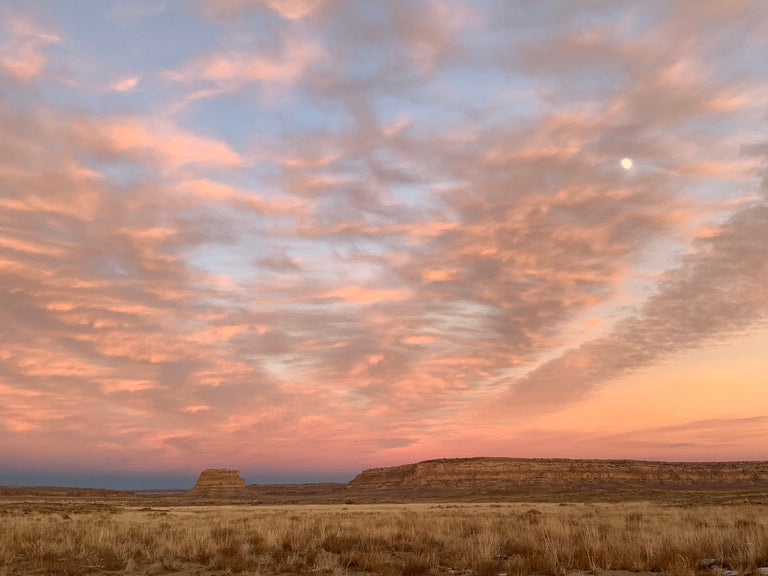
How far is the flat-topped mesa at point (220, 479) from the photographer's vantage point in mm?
185500

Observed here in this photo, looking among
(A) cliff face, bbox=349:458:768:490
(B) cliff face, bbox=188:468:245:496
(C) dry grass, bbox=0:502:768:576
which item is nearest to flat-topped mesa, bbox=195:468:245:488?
(B) cliff face, bbox=188:468:245:496

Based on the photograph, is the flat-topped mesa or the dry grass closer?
the dry grass

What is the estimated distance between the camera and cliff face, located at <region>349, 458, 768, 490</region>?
12769 centimetres

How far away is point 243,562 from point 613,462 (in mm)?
144137

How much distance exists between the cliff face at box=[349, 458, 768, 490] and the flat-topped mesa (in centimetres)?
7202

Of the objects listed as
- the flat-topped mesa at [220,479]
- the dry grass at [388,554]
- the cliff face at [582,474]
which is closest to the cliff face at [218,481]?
the flat-topped mesa at [220,479]

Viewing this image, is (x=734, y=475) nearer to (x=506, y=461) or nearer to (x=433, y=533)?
(x=506, y=461)

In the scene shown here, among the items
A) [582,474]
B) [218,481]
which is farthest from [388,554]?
[218,481]

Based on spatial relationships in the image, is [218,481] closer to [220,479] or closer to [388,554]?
[220,479]

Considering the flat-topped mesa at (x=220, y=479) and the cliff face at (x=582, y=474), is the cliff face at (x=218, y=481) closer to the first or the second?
the flat-topped mesa at (x=220, y=479)

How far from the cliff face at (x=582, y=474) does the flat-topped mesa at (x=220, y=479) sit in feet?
236

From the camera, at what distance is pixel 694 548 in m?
12.7

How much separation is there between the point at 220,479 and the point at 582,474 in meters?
119

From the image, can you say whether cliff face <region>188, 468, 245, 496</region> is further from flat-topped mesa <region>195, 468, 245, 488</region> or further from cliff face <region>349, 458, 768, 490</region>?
cliff face <region>349, 458, 768, 490</region>
